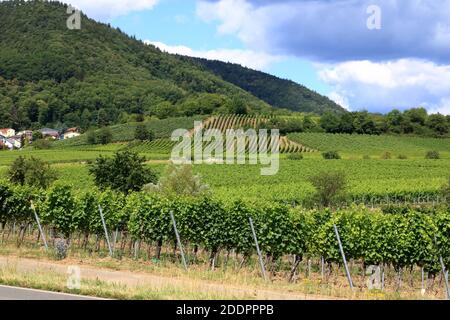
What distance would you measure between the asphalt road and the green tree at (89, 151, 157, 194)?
98.5ft

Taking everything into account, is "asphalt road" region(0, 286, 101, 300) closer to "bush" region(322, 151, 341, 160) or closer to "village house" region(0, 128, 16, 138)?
"bush" region(322, 151, 341, 160)

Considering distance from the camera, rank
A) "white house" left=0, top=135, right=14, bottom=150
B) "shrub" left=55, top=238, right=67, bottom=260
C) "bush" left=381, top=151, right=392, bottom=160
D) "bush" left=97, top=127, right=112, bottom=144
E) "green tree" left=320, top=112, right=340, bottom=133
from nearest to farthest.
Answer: "shrub" left=55, top=238, right=67, bottom=260
"bush" left=381, top=151, right=392, bottom=160
"bush" left=97, top=127, right=112, bottom=144
"green tree" left=320, top=112, right=340, bottom=133
"white house" left=0, top=135, right=14, bottom=150

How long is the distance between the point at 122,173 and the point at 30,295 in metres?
31.9

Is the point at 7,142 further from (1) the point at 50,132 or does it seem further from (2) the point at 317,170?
(2) the point at 317,170

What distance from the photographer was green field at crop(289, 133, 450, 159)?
11219cm

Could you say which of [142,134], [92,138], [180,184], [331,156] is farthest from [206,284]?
[92,138]

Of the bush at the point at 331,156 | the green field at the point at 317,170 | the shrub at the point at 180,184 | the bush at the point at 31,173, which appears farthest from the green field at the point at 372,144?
the bush at the point at 31,173

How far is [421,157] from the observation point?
107875 millimetres

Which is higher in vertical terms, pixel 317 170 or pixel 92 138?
pixel 92 138

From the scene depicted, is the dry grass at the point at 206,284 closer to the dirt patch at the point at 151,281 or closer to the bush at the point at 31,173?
the dirt patch at the point at 151,281

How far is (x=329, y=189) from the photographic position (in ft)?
191

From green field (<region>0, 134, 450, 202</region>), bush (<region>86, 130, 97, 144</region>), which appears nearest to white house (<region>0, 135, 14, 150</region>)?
bush (<region>86, 130, 97, 144</region>)
